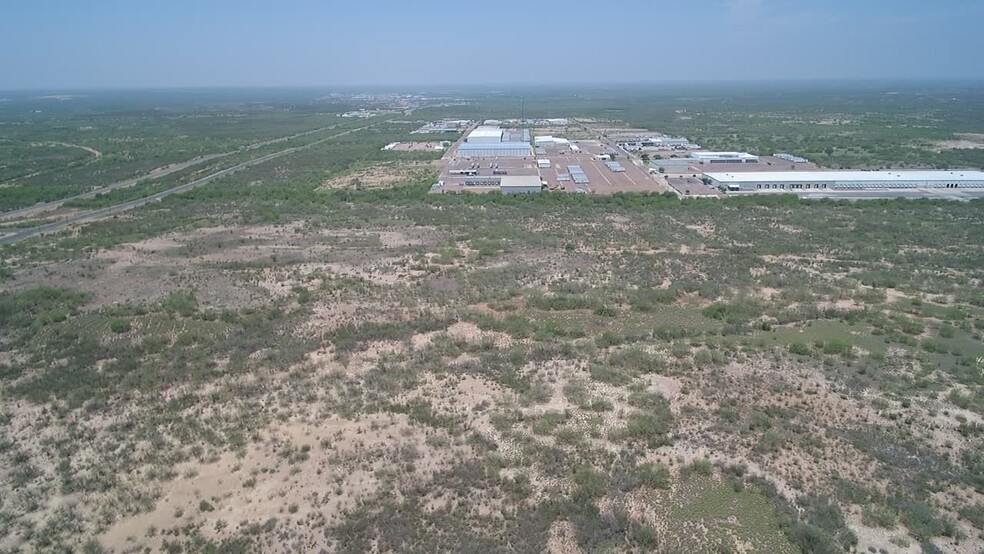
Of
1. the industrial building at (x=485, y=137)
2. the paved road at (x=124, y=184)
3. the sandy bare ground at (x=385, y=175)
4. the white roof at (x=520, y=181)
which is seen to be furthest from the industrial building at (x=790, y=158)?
the paved road at (x=124, y=184)

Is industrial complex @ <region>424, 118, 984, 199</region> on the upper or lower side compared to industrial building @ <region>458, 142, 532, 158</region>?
lower

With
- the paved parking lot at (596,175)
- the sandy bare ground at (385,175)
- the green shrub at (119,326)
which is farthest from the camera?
the sandy bare ground at (385,175)

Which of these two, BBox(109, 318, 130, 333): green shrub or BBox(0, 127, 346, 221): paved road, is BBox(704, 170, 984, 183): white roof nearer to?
BBox(109, 318, 130, 333): green shrub

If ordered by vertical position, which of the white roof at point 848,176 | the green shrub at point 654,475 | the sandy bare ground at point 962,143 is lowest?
the green shrub at point 654,475

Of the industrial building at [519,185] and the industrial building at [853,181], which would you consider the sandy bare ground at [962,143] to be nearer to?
the industrial building at [853,181]

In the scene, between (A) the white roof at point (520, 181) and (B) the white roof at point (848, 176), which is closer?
(B) the white roof at point (848, 176)

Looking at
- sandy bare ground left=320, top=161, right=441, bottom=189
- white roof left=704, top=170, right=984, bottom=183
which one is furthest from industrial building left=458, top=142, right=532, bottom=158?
white roof left=704, top=170, right=984, bottom=183

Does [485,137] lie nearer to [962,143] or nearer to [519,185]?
[519,185]
